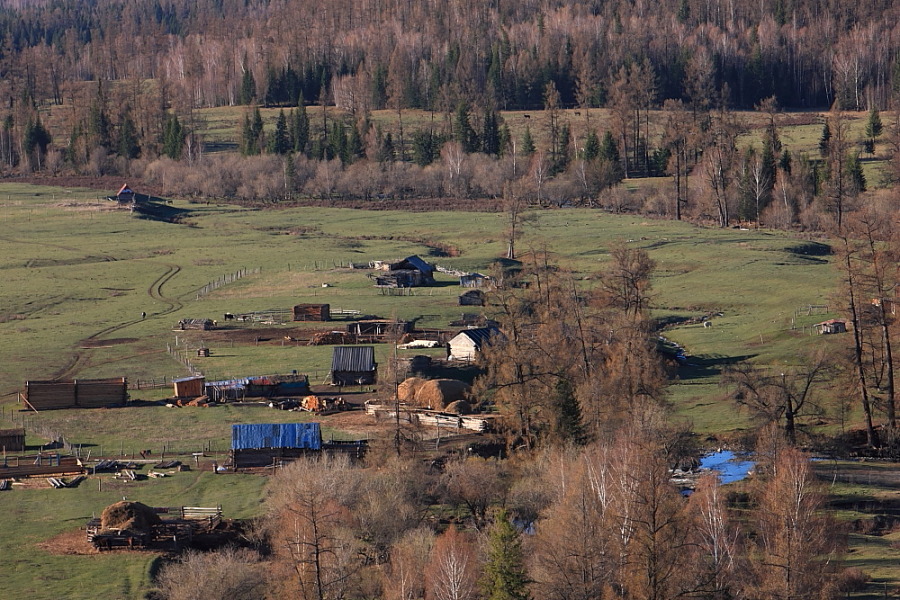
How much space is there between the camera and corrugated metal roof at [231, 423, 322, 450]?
52219mm

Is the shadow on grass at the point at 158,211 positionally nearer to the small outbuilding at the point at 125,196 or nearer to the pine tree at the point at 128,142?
the small outbuilding at the point at 125,196

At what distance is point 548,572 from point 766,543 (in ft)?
21.5

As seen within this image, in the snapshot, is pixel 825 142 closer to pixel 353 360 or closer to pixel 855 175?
pixel 855 175

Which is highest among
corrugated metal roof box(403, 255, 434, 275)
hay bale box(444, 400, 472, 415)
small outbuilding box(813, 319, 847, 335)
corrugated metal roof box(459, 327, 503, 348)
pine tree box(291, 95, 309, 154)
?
pine tree box(291, 95, 309, 154)

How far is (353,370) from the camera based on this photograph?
66.3m

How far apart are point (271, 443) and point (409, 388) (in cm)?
1112

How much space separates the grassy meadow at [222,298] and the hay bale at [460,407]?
218 inches

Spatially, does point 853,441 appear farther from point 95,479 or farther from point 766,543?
point 95,479

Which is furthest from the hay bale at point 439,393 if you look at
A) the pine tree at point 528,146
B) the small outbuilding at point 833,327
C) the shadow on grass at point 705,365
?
the pine tree at point 528,146

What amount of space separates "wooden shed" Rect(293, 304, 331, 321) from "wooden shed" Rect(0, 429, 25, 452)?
96.6 ft

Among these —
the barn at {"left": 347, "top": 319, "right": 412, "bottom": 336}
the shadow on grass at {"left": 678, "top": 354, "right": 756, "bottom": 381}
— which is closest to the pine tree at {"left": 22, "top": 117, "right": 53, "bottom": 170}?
the barn at {"left": 347, "top": 319, "right": 412, "bottom": 336}

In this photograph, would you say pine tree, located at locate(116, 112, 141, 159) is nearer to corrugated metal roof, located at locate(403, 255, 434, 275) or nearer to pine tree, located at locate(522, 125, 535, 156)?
pine tree, located at locate(522, 125, 535, 156)

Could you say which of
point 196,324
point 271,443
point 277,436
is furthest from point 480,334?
point 196,324

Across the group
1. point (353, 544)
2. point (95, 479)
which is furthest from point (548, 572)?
point (95, 479)
